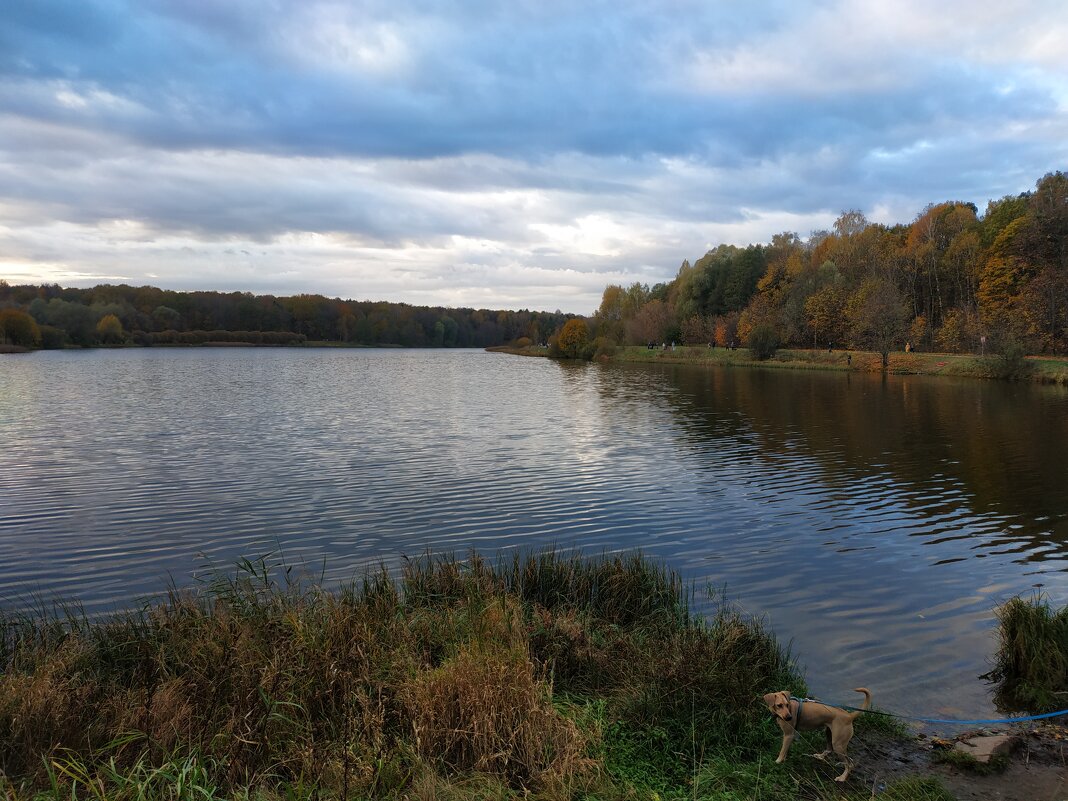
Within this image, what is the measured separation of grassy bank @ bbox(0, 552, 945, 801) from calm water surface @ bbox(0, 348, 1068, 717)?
2.09 meters

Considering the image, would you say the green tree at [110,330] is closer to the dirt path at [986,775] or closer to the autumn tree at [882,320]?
the autumn tree at [882,320]

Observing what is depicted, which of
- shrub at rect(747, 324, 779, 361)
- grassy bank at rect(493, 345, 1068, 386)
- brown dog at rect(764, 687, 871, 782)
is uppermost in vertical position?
shrub at rect(747, 324, 779, 361)

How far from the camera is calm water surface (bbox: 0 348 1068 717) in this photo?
9.84 meters

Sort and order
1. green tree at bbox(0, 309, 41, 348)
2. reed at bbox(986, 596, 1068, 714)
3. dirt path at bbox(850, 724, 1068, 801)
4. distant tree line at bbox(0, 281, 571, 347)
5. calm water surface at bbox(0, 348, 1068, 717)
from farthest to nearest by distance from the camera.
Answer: distant tree line at bbox(0, 281, 571, 347) < green tree at bbox(0, 309, 41, 348) < calm water surface at bbox(0, 348, 1068, 717) < reed at bbox(986, 596, 1068, 714) < dirt path at bbox(850, 724, 1068, 801)

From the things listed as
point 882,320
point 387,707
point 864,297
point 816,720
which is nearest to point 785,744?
point 816,720

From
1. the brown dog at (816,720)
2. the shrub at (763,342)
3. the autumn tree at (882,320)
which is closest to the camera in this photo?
the brown dog at (816,720)

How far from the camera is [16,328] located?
387 feet

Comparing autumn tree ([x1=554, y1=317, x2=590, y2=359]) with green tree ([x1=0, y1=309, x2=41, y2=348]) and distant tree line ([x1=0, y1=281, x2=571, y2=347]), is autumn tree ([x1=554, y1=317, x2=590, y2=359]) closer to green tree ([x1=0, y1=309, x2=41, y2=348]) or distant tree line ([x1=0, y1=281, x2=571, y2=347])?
distant tree line ([x1=0, y1=281, x2=571, y2=347])

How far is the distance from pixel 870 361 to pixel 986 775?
65702mm

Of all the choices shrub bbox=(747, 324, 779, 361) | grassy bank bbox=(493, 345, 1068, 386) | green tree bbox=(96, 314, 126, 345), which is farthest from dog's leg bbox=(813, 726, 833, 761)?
green tree bbox=(96, 314, 126, 345)

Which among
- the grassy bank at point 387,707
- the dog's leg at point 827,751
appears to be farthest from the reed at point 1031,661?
the dog's leg at point 827,751

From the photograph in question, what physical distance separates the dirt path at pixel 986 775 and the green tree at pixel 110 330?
520 feet

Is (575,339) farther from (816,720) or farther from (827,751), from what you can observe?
(816,720)

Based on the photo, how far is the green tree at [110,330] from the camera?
137 meters
